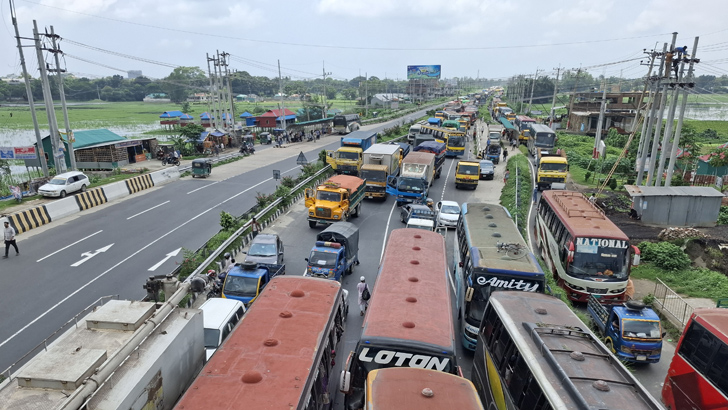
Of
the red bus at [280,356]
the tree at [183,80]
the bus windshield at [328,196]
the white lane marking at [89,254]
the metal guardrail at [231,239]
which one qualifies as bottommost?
the white lane marking at [89,254]

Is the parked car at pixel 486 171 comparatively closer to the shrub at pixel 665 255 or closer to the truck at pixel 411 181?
the truck at pixel 411 181

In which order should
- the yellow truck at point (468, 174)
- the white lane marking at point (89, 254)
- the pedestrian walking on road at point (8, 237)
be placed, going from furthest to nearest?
1. the yellow truck at point (468, 174)
2. the pedestrian walking on road at point (8, 237)
3. the white lane marking at point (89, 254)

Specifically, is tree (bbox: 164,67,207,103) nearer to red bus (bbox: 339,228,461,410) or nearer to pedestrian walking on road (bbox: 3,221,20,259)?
pedestrian walking on road (bbox: 3,221,20,259)

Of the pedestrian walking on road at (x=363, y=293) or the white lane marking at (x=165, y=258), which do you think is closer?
the pedestrian walking on road at (x=363, y=293)

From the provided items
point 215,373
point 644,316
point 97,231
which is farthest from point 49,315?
point 644,316

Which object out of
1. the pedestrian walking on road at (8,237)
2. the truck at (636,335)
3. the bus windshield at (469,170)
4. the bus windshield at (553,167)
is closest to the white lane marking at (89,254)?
the pedestrian walking on road at (8,237)

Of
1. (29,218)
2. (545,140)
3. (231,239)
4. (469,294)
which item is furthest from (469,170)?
(29,218)
